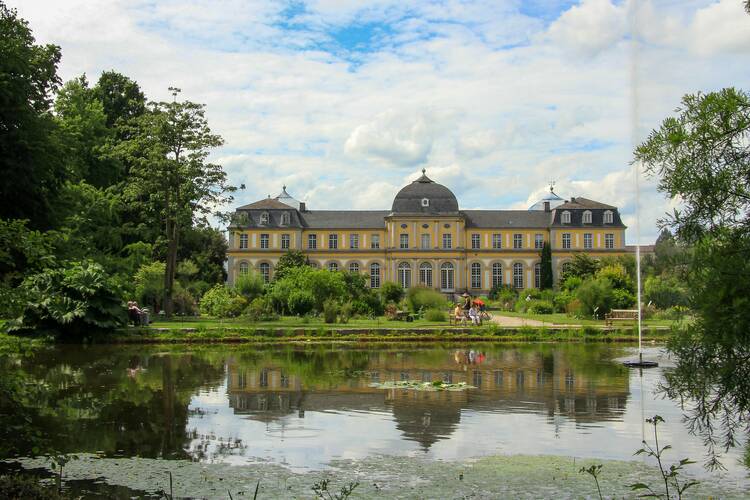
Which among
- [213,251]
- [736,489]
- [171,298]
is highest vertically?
[213,251]

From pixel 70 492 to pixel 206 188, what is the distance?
26344 millimetres

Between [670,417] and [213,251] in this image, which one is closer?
[670,417]

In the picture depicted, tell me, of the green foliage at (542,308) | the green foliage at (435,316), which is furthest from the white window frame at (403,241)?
the green foliage at (435,316)

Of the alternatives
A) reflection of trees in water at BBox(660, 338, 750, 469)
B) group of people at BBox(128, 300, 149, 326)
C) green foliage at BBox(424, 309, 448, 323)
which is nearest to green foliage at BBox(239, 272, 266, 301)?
green foliage at BBox(424, 309, 448, 323)

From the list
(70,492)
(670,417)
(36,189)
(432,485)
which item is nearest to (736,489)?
(432,485)

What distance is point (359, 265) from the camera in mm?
62000

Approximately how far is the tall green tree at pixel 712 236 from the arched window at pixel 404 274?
55584 mm

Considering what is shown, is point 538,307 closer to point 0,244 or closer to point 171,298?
point 171,298

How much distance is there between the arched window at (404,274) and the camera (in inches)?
2408

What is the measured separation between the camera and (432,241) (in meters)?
61.3

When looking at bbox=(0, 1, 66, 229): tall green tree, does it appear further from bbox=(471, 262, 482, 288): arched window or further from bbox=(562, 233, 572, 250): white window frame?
bbox=(562, 233, 572, 250): white window frame

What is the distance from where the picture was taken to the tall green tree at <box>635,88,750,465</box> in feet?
16.6

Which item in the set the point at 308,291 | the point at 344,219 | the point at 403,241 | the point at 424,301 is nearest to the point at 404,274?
the point at 403,241

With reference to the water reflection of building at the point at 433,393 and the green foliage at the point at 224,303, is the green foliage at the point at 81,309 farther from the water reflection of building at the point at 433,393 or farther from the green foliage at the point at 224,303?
the green foliage at the point at 224,303
